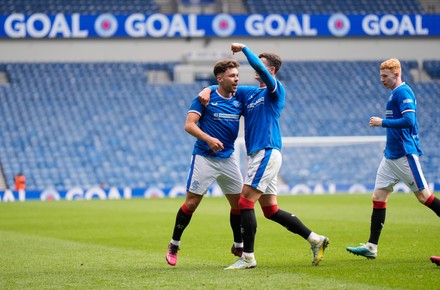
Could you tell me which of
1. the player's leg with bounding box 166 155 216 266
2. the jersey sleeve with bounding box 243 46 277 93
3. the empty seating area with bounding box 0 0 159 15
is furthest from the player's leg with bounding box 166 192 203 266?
the empty seating area with bounding box 0 0 159 15

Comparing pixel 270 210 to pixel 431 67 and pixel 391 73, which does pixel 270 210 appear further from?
pixel 431 67

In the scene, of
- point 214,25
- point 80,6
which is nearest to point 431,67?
point 214,25

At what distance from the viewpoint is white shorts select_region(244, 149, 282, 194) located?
29.5ft

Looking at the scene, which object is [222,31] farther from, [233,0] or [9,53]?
[9,53]

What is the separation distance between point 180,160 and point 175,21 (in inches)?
278

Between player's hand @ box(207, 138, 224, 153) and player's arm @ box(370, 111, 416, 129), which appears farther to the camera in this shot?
player's arm @ box(370, 111, 416, 129)

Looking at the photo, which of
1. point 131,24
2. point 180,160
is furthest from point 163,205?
point 131,24

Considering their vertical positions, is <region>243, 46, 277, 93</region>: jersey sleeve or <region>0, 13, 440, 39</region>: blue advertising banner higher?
<region>243, 46, 277, 93</region>: jersey sleeve

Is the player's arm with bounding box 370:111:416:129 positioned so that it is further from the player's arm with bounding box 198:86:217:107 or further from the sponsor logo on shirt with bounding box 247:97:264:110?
the player's arm with bounding box 198:86:217:107

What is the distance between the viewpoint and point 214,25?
1572 inches

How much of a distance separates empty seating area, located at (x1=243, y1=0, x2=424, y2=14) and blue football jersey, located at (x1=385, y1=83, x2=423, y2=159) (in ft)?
105

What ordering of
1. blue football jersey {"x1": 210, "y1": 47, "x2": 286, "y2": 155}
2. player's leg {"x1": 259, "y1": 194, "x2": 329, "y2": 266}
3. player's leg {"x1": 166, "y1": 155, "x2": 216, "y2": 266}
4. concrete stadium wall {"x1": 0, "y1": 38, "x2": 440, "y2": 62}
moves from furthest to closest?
concrete stadium wall {"x1": 0, "y1": 38, "x2": 440, "y2": 62}
player's leg {"x1": 166, "y1": 155, "x2": 216, "y2": 266}
player's leg {"x1": 259, "y1": 194, "x2": 329, "y2": 266}
blue football jersey {"x1": 210, "y1": 47, "x2": 286, "y2": 155}

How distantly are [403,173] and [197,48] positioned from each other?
3170 cm

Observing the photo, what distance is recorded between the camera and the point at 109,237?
14.3m
